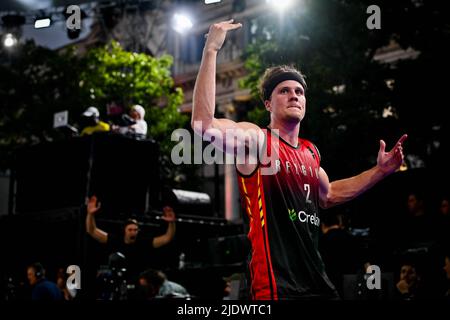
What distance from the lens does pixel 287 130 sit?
3.27 m

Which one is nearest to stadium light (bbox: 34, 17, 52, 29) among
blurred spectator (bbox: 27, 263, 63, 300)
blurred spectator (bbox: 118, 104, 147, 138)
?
blurred spectator (bbox: 27, 263, 63, 300)

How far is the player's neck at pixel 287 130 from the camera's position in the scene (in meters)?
3.24

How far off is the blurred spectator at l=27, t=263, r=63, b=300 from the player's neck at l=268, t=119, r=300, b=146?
6.00 m

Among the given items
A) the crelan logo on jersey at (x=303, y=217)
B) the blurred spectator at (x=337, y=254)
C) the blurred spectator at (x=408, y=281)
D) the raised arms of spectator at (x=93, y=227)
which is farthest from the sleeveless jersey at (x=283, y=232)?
the raised arms of spectator at (x=93, y=227)

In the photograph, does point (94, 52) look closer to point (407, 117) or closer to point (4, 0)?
point (407, 117)

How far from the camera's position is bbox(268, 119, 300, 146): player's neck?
3.24m

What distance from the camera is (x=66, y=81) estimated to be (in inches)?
938

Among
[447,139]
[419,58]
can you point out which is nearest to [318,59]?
[419,58]

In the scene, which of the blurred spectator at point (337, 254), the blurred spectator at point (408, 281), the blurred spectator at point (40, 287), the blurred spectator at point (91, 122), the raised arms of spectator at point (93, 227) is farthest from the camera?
the blurred spectator at point (91, 122)

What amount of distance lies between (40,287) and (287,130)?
6.41 m

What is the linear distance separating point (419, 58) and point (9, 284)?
9859mm

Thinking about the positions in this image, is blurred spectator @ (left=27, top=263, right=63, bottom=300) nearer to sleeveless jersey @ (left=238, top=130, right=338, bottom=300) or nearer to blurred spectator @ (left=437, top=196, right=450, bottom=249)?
blurred spectator @ (left=437, top=196, right=450, bottom=249)

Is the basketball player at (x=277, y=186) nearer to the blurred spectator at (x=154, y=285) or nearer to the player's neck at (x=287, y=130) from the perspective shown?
the player's neck at (x=287, y=130)

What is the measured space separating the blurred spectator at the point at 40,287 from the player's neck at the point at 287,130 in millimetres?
5997
